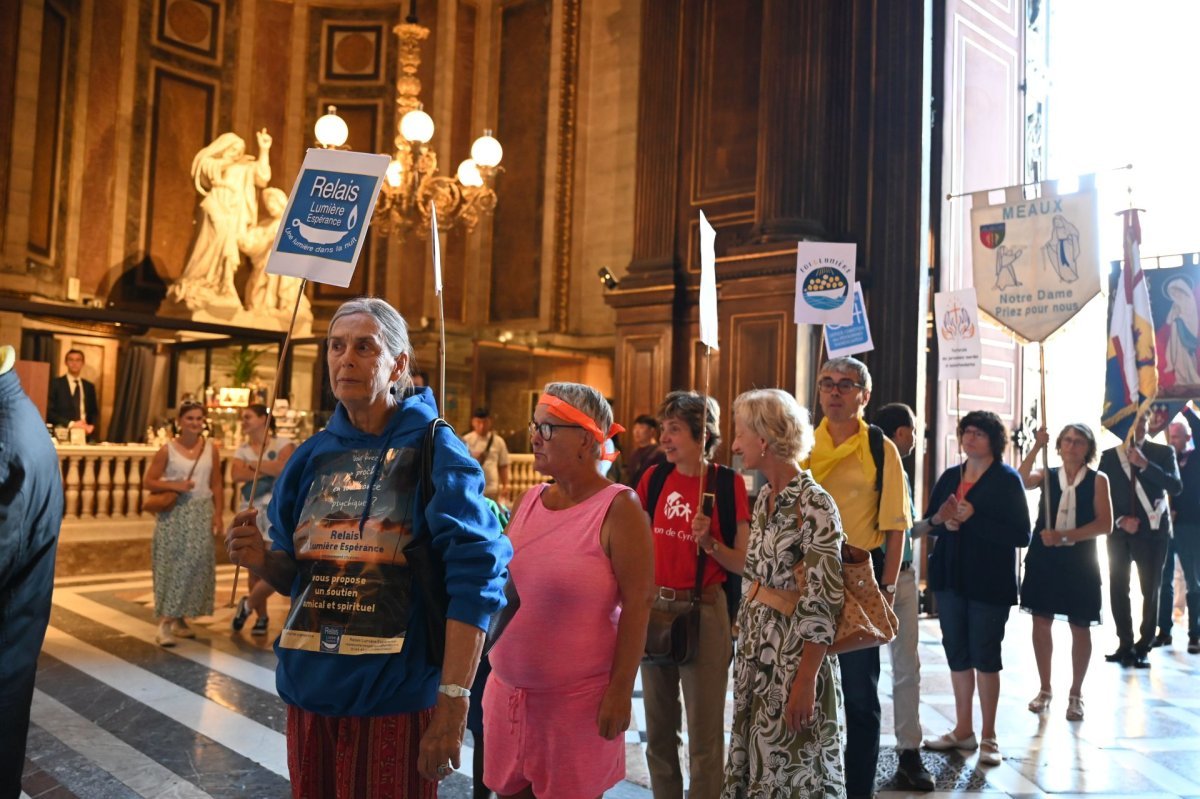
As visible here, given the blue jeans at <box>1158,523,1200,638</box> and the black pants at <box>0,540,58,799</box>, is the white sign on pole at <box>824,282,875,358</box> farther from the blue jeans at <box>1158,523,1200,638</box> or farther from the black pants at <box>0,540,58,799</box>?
the black pants at <box>0,540,58,799</box>

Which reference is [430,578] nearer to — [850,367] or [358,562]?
[358,562]

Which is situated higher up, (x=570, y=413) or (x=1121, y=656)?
(x=570, y=413)

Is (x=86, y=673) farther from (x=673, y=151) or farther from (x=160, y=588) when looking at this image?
(x=673, y=151)

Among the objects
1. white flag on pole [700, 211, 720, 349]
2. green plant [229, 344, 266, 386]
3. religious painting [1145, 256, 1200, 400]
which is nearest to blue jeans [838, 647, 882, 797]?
white flag on pole [700, 211, 720, 349]

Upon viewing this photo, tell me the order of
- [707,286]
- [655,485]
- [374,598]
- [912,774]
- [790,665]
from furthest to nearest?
[912,774] < [707,286] < [655,485] < [790,665] < [374,598]

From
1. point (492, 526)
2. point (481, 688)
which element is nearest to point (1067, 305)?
point (481, 688)

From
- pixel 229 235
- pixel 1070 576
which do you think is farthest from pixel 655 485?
pixel 229 235

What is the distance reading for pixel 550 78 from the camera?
51.3 feet

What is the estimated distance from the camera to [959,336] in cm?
673

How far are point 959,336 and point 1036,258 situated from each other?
72cm

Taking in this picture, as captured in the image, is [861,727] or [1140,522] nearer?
[861,727]

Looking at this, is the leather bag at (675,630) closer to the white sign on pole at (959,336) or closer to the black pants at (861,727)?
the black pants at (861,727)

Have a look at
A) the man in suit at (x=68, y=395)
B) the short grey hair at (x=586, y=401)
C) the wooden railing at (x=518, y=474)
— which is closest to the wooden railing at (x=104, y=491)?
the man in suit at (x=68, y=395)

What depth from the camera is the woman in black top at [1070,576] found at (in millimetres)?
5672
